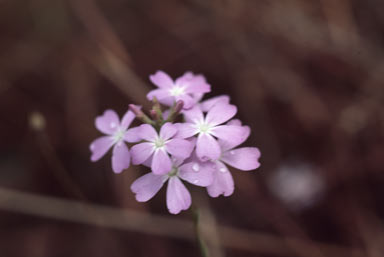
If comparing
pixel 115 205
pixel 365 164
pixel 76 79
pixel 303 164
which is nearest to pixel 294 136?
pixel 303 164

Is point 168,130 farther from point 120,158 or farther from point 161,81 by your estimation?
point 161,81

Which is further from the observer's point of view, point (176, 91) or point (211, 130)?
point (176, 91)

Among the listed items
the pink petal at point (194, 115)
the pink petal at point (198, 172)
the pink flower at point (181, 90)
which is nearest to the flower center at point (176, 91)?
the pink flower at point (181, 90)

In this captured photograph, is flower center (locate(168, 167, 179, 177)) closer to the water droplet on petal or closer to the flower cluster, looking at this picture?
the flower cluster

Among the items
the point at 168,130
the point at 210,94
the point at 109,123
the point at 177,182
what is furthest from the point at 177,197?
the point at 210,94

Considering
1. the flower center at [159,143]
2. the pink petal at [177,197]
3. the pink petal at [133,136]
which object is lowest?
the pink petal at [177,197]

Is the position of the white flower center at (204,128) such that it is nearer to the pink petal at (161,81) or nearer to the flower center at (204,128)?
the flower center at (204,128)
